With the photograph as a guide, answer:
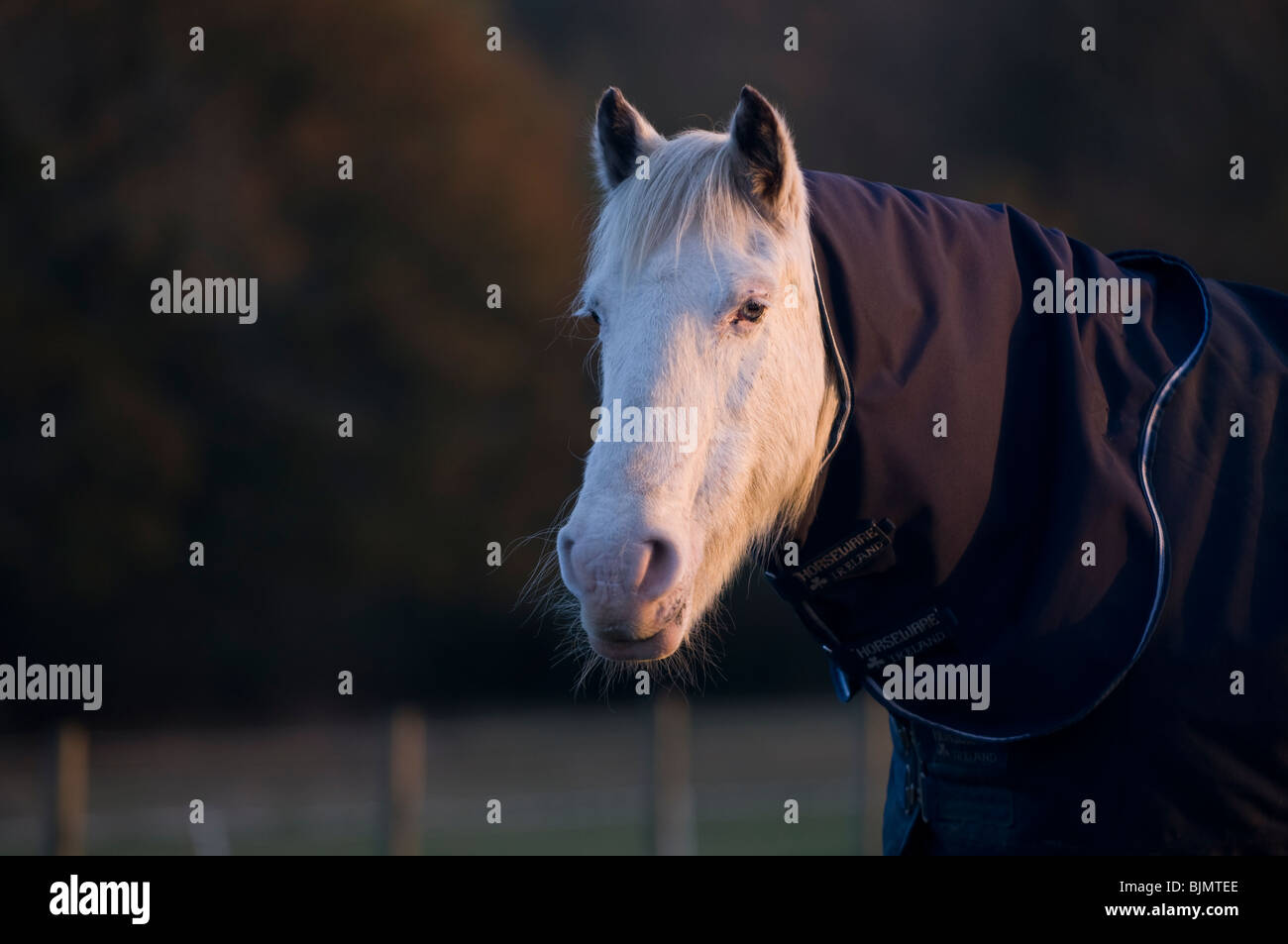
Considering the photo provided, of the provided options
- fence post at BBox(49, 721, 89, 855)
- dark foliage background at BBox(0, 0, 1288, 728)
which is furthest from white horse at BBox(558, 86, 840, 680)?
dark foliage background at BBox(0, 0, 1288, 728)

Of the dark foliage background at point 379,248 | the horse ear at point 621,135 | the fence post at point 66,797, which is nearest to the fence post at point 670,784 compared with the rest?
the dark foliage background at point 379,248

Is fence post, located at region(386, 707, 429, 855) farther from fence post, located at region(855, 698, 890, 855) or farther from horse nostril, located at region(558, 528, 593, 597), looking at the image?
horse nostril, located at region(558, 528, 593, 597)

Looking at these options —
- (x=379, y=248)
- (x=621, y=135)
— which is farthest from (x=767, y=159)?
(x=379, y=248)

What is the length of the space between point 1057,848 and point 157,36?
1213 cm

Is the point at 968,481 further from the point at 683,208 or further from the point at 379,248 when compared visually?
the point at 379,248

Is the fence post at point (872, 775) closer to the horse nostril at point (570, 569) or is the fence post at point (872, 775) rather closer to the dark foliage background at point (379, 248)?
the dark foliage background at point (379, 248)

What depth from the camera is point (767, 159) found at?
2525mm

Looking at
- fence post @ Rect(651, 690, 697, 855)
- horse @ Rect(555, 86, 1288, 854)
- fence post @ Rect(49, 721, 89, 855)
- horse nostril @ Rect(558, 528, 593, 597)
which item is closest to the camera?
horse nostril @ Rect(558, 528, 593, 597)

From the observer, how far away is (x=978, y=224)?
8.70ft

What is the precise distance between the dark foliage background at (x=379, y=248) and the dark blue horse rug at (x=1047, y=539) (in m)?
8.58

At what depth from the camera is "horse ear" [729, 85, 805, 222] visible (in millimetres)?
2477

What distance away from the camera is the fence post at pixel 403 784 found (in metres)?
7.29

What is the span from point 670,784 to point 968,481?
590 centimetres

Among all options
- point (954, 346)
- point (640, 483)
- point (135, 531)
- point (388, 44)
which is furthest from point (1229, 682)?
point (388, 44)
